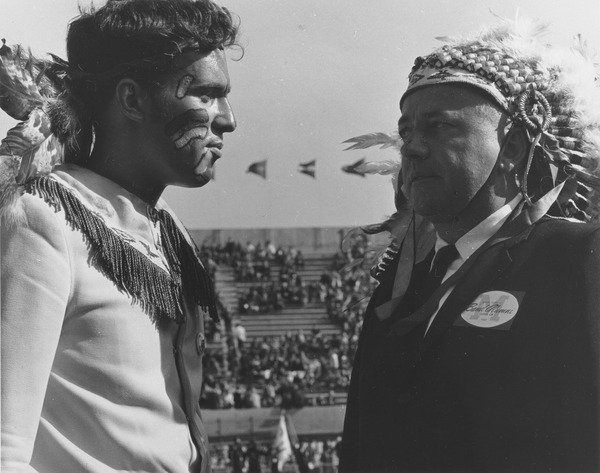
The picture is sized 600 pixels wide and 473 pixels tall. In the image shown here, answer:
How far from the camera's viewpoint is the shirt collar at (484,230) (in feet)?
10.5

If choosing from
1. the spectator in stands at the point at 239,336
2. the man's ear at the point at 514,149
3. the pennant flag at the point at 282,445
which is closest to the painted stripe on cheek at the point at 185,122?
the man's ear at the point at 514,149

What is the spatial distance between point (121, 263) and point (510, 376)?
3.85ft

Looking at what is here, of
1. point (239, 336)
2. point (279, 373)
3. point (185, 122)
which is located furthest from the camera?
point (239, 336)

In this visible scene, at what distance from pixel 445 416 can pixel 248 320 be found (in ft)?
69.2

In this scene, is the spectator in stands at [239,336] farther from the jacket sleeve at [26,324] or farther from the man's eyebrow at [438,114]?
the jacket sleeve at [26,324]

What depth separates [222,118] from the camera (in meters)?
3.22

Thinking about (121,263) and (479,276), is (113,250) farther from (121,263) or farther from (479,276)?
(479,276)

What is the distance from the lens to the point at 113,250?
302cm

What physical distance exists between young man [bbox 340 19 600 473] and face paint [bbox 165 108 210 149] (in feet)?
2.13

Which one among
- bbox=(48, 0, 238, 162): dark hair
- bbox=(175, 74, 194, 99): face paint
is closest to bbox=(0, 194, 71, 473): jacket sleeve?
bbox=(48, 0, 238, 162): dark hair

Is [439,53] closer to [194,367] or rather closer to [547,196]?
[547,196]

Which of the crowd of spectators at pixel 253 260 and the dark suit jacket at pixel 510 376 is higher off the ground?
the dark suit jacket at pixel 510 376

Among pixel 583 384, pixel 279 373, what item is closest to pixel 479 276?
pixel 583 384

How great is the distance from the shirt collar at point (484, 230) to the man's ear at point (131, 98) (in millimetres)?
1084
